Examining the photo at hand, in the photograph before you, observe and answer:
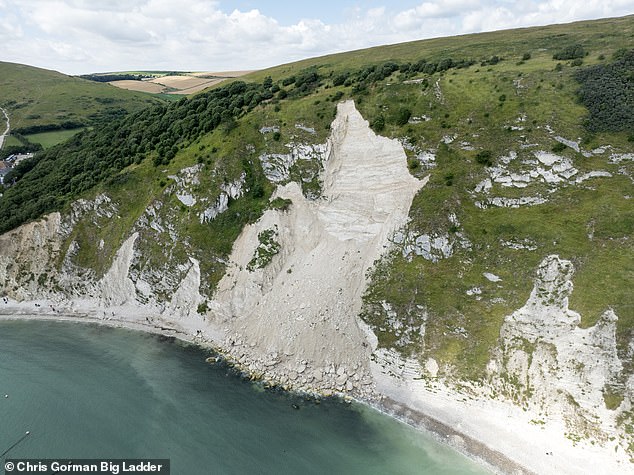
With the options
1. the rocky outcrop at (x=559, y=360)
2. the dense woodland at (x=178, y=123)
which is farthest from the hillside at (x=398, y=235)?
the dense woodland at (x=178, y=123)

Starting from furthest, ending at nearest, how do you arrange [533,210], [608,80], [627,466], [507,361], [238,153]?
[238,153] < [608,80] < [533,210] < [507,361] < [627,466]

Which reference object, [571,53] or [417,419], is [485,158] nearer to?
[571,53]

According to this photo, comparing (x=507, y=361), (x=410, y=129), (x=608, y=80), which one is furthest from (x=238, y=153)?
(x=608, y=80)

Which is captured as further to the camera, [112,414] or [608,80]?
[608,80]

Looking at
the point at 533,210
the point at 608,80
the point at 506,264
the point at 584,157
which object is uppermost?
the point at 608,80

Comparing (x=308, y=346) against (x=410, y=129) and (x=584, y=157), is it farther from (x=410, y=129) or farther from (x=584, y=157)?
(x=584, y=157)

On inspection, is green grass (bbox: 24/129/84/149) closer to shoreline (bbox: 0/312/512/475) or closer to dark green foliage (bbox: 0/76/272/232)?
dark green foliage (bbox: 0/76/272/232)
